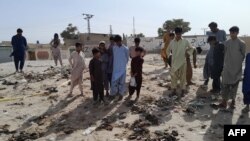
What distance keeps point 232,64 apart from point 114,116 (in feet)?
9.39

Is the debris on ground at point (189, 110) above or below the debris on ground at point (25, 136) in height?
above

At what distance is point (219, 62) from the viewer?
979 cm

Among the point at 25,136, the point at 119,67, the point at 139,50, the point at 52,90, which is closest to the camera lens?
the point at 25,136

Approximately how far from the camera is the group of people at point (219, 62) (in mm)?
8414

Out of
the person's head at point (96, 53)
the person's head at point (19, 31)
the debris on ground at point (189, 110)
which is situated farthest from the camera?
the person's head at point (19, 31)

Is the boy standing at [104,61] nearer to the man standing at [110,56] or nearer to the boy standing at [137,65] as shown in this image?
the man standing at [110,56]

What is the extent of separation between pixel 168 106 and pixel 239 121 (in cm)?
173

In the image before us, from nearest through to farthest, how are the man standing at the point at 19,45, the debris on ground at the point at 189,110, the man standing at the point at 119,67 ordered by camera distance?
the debris on ground at the point at 189,110 → the man standing at the point at 119,67 → the man standing at the point at 19,45

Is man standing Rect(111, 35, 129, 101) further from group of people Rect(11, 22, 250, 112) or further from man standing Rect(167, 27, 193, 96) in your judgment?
man standing Rect(167, 27, 193, 96)

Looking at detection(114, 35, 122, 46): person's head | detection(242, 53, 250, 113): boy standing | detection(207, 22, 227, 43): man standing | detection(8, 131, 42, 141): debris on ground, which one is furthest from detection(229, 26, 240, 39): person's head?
detection(8, 131, 42, 141): debris on ground

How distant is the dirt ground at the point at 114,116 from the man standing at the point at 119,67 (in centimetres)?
35

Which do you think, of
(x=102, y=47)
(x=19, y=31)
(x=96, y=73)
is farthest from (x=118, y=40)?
(x=19, y=31)

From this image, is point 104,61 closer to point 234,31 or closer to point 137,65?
point 137,65

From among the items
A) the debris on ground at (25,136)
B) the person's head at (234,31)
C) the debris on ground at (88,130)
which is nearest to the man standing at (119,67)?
the debris on ground at (88,130)
